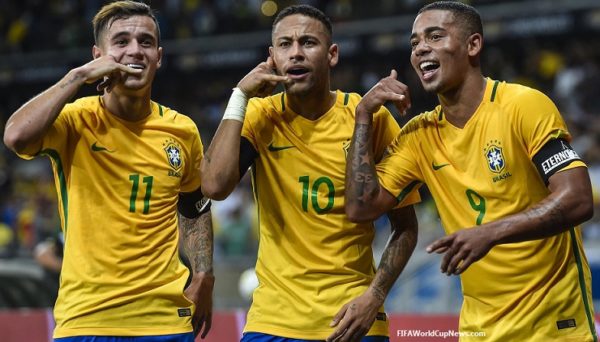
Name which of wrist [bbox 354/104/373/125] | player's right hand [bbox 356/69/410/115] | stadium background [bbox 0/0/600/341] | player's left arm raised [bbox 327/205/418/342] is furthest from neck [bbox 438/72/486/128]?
stadium background [bbox 0/0/600/341]

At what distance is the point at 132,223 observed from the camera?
491cm

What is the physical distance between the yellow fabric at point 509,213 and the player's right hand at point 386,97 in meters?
0.28

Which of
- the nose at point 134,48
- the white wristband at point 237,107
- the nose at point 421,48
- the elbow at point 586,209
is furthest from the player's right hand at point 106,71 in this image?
the elbow at point 586,209

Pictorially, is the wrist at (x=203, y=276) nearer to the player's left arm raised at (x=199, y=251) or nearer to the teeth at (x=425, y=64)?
the player's left arm raised at (x=199, y=251)

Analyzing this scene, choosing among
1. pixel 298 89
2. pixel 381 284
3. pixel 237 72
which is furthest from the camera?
pixel 237 72

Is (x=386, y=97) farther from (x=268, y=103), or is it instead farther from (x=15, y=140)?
(x=15, y=140)

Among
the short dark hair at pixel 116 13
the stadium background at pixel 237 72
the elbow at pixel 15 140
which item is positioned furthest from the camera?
the stadium background at pixel 237 72

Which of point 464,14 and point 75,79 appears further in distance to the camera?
point 464,14

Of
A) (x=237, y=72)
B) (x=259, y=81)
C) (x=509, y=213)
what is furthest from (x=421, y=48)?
(x=237, y=72)

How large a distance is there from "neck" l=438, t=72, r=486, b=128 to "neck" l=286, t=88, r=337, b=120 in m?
0.65

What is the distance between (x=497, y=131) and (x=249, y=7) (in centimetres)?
1767

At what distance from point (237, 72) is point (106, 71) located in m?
17.5

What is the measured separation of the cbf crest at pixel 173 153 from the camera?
5.16 meters

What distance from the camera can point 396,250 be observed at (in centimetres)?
518
